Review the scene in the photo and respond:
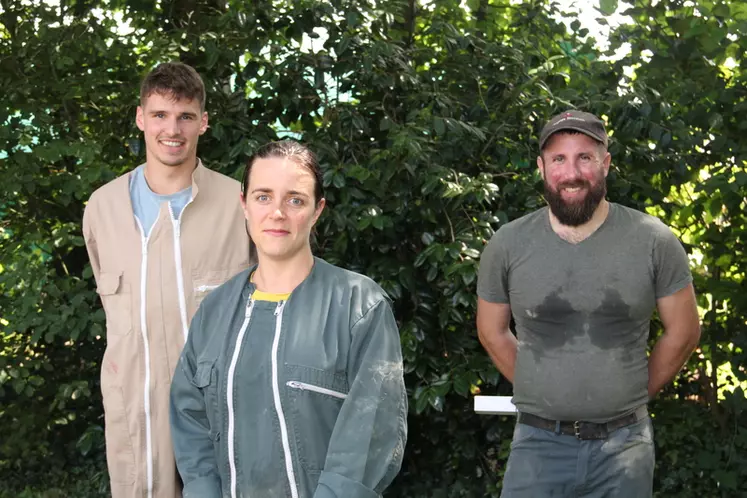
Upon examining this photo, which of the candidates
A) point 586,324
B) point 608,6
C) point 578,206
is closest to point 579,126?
point 578,206

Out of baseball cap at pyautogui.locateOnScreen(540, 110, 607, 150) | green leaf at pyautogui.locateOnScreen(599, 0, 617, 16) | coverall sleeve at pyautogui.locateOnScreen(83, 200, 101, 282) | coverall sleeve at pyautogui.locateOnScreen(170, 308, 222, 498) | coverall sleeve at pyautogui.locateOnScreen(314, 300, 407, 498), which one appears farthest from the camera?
green leaf at pyautogui.locateOnScreen(599, 0, 617, 16)

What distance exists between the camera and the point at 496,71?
567 centimetres

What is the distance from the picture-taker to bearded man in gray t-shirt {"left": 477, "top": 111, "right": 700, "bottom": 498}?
3.53 metres

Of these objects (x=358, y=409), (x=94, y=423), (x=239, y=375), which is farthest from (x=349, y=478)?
(x=94, y=423)

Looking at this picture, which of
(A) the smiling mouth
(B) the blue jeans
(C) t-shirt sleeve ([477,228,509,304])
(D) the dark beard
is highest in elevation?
(A) the smiling mouth

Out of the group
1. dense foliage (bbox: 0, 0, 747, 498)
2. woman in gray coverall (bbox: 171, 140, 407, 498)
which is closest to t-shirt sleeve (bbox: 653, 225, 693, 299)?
woman in gray coverall (bbox: 171, 140, 407, 498)

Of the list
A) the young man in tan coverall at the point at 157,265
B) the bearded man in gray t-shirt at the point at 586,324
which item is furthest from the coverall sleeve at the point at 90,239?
the bearded man in gray t-shirt at the point at 586,324

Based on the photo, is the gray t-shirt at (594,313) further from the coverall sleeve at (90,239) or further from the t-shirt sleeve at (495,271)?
the coverall sleeve at (90,239)

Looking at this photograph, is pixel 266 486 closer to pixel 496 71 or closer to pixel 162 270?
pixel 162 270

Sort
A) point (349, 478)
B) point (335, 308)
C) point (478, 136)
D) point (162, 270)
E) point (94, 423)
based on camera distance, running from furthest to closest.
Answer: point (94, 423) → point (478, 136) → point (162, 270) → point (335, 308) → point (349, 478)

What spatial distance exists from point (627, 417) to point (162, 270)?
5.34 ft

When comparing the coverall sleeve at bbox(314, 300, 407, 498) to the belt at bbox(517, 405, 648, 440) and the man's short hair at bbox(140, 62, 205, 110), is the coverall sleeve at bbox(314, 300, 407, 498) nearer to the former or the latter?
the belt at bbox(517, 405, 648, 440)

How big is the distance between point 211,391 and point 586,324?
140 cm

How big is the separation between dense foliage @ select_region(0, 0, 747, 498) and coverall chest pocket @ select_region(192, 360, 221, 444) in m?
2.23
